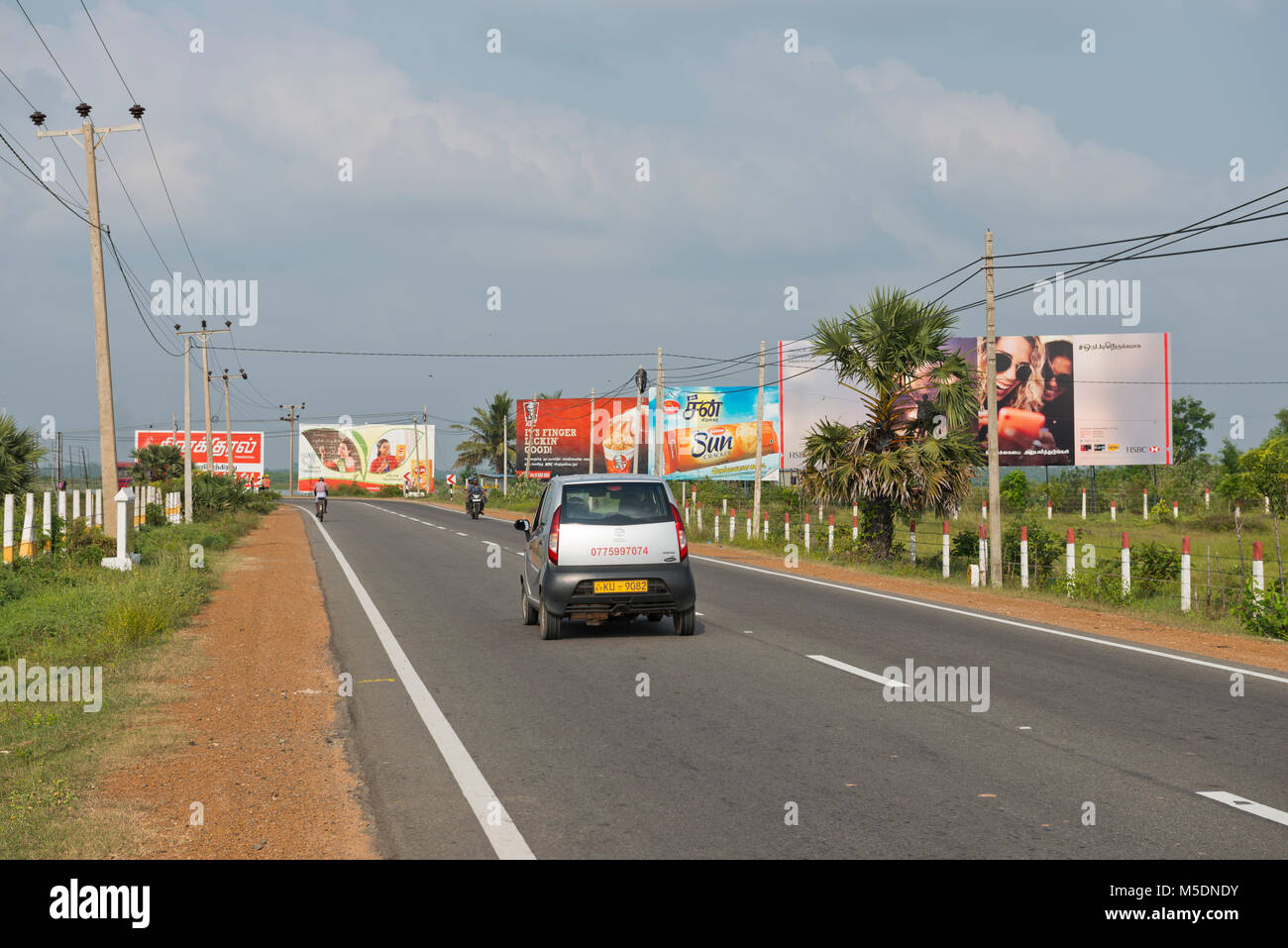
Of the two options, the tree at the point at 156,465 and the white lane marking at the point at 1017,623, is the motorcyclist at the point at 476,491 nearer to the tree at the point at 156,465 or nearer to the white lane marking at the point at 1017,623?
the tree at the point at 156,465

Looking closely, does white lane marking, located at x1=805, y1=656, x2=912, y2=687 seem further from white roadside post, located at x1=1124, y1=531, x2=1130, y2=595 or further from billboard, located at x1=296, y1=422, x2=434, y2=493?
billboard, located at x1=296, y1=422, x2=434, y2=493

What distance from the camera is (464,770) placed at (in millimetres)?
7031

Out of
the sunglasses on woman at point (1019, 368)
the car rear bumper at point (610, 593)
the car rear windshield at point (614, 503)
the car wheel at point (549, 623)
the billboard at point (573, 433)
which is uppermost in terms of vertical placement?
the sunglasses on woman at point (1019, 368)

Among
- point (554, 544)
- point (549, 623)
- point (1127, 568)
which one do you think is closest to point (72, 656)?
point (549, 623)

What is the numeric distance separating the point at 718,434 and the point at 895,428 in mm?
44153

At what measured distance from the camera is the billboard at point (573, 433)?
269 feet

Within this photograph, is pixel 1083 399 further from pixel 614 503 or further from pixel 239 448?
pixel 239 448

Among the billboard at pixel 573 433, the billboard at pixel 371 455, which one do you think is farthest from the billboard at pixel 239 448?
the billboard at pixel 573 433

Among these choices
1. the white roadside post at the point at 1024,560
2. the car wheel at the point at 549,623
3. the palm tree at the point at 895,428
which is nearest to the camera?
the car wheel at the point at 549,623

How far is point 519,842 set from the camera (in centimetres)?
550

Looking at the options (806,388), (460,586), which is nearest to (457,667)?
(460,586)

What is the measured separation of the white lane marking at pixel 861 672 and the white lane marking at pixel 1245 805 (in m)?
3.65

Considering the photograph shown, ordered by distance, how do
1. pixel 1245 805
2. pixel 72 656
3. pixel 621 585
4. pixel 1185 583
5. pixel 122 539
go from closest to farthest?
1. pixel 1245 805
2. pixel 72 656
3. pixel 621 585
4. pixel 1185 583
5. pixel 122 539
